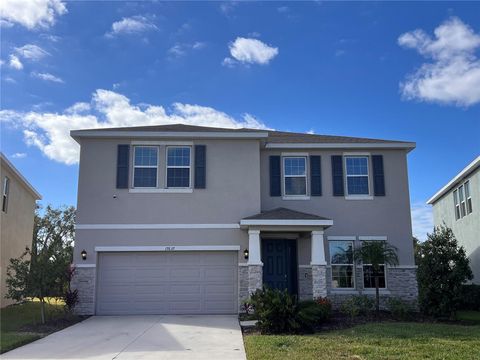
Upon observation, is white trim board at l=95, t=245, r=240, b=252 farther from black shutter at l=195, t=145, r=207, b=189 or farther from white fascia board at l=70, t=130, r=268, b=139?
white fascia board at l=70, t=130, r=268, b=139

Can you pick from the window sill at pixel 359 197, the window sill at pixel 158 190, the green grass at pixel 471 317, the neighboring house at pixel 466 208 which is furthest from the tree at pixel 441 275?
the window sill at pixel 158 190

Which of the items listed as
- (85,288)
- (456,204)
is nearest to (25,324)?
(85,288)

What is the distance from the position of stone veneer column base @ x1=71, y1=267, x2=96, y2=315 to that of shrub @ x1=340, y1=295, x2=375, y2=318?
8.04 meters

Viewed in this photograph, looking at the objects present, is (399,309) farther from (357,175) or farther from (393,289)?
(357,175)

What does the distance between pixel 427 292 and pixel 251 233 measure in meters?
5.68

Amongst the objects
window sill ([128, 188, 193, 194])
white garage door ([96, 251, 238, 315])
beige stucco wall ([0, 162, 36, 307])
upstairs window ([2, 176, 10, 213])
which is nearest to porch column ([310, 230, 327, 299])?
white garage door ([96, 251, 238, 315])

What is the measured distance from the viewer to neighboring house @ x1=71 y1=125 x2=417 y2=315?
627 inches

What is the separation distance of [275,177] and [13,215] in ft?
36.9

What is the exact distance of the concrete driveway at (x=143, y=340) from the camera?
31.7ft

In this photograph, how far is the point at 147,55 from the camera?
1553 cm

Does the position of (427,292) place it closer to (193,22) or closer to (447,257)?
(447,257)

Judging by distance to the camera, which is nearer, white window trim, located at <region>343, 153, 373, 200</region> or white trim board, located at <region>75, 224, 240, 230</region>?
white trim board, located at <region>75, 224, 240, 230</region>

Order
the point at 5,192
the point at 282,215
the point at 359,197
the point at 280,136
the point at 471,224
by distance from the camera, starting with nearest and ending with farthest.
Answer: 1. the point at 282,215
2. the point at 359,197
3. the point at 280,136
4. the point at 5,192
5. the point at 471,224

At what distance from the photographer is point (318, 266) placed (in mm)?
15273
